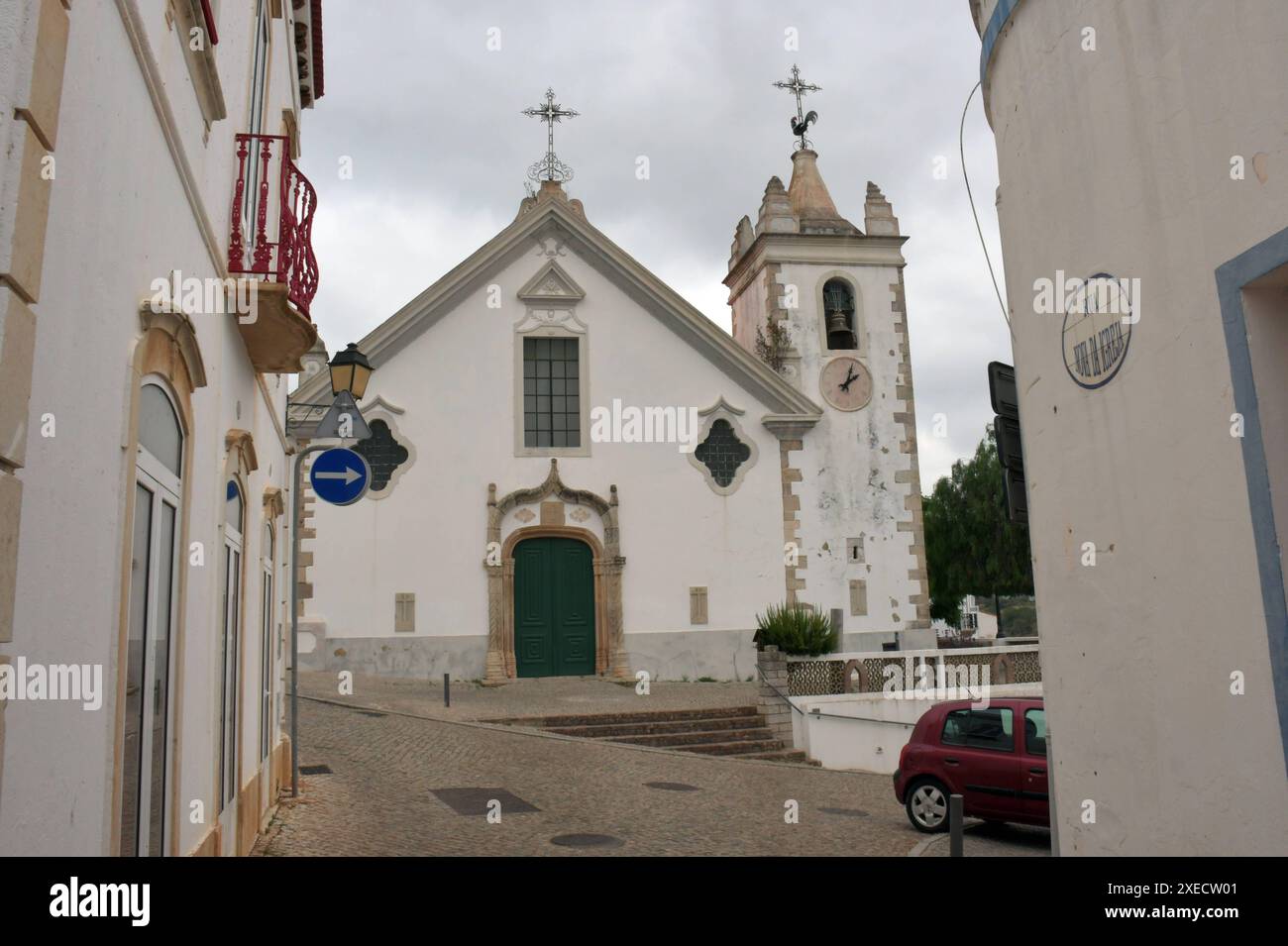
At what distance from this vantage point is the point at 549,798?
34.8 feet

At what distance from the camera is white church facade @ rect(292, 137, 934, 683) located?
19.9m

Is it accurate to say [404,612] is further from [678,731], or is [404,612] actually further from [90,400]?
[90,400]

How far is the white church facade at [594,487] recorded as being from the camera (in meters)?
19.9

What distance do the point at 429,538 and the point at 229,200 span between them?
13.7m

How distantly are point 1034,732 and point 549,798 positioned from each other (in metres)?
4.73

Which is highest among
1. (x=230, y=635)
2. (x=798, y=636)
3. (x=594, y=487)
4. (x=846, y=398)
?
(x=846, y=398)

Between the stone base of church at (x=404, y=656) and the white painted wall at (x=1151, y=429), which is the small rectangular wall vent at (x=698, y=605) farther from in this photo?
the white painted wall at (x=1151, y=429)

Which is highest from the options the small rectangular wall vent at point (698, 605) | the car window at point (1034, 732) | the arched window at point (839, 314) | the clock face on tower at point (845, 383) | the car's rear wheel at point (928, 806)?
the arched window at point (839, 314)

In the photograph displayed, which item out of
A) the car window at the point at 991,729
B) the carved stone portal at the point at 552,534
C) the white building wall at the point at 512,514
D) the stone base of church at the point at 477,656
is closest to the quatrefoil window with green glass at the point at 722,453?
the white building wall at the point at 512,514

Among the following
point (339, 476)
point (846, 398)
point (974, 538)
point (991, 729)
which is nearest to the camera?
point (339, 476)

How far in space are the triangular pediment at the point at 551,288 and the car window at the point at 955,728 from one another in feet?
43.9

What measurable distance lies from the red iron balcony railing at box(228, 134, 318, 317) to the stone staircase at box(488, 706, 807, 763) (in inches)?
357

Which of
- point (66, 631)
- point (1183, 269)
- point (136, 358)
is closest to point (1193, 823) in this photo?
point (1183, 269)

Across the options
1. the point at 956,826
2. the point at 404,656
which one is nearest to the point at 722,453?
the point at 404,656
